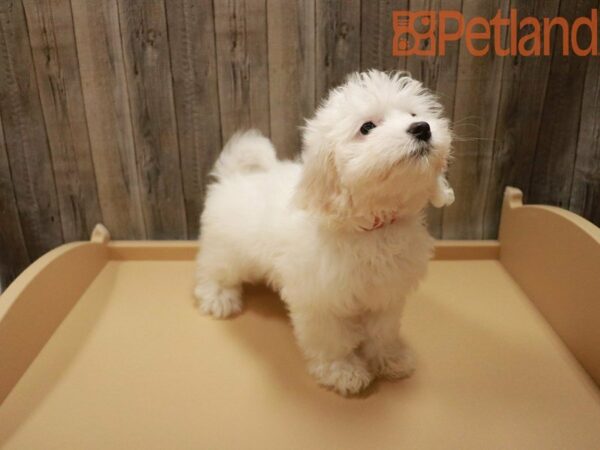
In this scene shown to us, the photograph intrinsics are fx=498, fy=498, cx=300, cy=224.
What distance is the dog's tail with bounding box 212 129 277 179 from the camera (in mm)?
1654

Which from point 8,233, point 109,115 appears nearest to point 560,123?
point 109,115

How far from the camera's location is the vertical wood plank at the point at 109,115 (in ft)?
5.56

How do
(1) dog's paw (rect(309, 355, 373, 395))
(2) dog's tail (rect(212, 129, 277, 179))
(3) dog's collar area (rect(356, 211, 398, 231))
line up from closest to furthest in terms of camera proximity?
(3) dog's collar area (rect(356, 211, 398, 231)), (1) dog's paw (rect(309, 355, 373, 395)), (2) dog's tail (rect(212, 129, 277, 179))

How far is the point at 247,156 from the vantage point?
1.67 metres

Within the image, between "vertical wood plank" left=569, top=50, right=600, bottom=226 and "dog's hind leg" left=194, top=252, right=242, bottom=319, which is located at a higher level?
"vertical wood plank" left=569, top=50, right=600, bottom=226

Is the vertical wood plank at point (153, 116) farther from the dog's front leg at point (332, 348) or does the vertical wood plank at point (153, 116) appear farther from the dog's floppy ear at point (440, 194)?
the dog's floppy ear at point (440, 194)

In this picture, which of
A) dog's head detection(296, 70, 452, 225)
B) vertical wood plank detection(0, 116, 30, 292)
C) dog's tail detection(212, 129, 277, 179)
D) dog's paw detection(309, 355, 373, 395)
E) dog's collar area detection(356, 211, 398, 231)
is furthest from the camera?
vertical wood plank detection(0, 116, 30, 292)

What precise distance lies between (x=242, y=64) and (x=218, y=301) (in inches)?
32.7

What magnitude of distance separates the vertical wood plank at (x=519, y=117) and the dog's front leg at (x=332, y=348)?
34.6 inches

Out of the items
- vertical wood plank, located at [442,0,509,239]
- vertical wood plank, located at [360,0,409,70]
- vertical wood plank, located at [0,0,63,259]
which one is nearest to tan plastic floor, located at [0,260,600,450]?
vertical wood plank, located at [442,0,509,239]

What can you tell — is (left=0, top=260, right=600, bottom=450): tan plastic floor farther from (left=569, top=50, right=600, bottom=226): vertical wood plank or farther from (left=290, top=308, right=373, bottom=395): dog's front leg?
(left=569, top=50, right=600, bottom=226): vertical wood plank

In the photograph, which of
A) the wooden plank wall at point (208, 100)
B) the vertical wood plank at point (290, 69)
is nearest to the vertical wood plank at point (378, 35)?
the wooden plank wall at point (208, 100)

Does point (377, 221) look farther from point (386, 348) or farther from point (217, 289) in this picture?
point (217, 289)

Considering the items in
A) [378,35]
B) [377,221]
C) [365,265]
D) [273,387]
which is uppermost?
[378,35]
